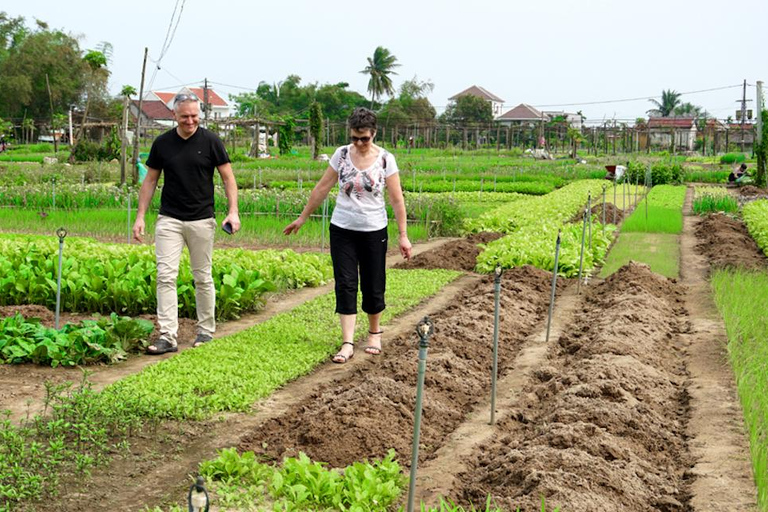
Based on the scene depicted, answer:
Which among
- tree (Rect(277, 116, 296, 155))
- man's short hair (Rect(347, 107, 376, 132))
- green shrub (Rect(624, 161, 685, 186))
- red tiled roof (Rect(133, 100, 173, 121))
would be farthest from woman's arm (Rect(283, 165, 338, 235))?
red tiled roof (Rect(133, 100, 173, 121))

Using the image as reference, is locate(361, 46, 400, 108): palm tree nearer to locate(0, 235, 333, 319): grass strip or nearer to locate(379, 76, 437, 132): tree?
locate(379, 76, 437, 132): tree

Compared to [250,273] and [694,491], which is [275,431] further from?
[250,273]

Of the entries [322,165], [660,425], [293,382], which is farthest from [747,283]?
[322,165]

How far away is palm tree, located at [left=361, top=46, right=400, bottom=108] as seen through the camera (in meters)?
80.8

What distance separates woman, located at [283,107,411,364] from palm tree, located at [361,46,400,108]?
7483 centimetres

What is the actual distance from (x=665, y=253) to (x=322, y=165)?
76.5 ft

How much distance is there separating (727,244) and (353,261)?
9.33 meters

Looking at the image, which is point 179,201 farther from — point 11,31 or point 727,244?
point 11,31

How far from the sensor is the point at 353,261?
6.84m

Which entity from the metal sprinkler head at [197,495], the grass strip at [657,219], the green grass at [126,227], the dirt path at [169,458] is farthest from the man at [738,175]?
the metal sprinkler head at [197,495]

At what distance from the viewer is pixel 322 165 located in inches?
1427

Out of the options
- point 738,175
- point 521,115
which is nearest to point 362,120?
point 738,175

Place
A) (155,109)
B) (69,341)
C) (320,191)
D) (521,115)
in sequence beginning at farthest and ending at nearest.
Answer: (521,115) < (155,109) < (320,191) < (69,341)

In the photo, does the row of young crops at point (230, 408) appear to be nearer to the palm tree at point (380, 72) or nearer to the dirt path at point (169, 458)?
the dirt path at point (169, 458)
